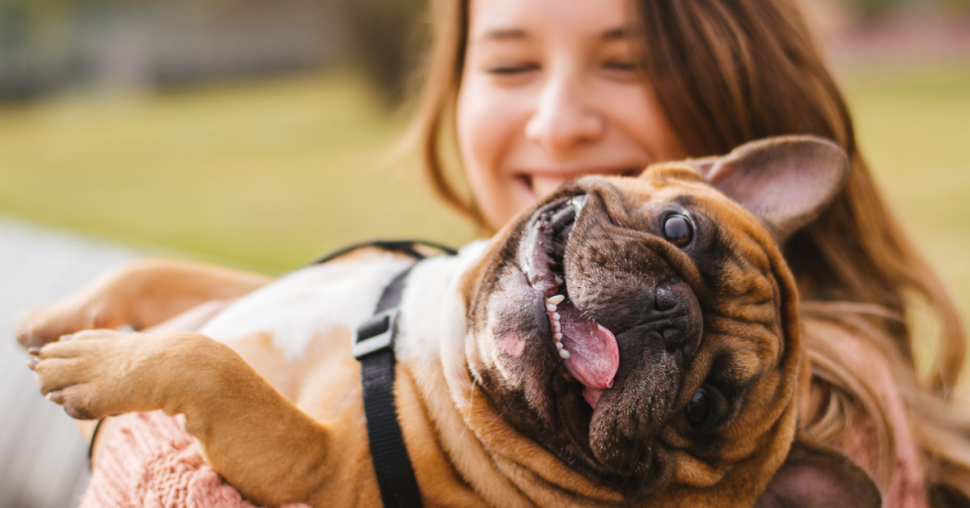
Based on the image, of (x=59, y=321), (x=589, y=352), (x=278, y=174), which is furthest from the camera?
(x=278, y=174)

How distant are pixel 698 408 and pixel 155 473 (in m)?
1.40

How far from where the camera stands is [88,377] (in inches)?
68.2

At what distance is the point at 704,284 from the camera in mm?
1914

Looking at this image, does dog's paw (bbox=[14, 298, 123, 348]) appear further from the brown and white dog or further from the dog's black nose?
the dog's black nose

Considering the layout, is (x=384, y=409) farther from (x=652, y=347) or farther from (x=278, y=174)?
(x=278, y=174)

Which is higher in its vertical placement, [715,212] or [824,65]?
[824,65]

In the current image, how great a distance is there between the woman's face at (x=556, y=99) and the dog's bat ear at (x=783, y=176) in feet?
1.26

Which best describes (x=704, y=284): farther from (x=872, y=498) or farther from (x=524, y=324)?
(x=872, y=498)

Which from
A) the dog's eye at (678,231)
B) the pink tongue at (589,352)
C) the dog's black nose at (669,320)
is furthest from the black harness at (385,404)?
the dog's eye at (678,231)

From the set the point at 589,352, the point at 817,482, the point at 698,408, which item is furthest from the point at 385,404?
the point at 817,482

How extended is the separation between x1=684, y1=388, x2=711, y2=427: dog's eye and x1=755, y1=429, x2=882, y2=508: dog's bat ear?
33 centimetres

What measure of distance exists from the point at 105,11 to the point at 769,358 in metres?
40.2

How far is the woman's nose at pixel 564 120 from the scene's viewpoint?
263cm

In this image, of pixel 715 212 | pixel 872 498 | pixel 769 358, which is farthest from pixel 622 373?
pixel 872 498
